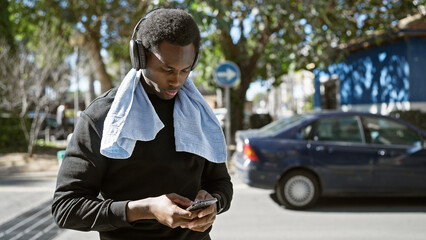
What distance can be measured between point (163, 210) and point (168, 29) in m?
0.58

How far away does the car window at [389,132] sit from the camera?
6547 millimetres

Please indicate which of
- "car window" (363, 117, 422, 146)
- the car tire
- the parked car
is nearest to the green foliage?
the parked car

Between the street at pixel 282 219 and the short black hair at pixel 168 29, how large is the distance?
4.00 metres

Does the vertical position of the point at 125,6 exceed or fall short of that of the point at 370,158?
it exceeds it

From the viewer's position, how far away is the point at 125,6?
1593 cm

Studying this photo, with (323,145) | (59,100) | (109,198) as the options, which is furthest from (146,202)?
(59,100)

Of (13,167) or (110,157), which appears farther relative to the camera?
(13,167)

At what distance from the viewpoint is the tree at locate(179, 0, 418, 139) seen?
9.95 metres

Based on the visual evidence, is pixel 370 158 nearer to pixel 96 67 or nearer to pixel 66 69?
pixel 66 69

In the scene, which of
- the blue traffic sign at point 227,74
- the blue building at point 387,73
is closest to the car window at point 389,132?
the blue traffic sign at point 227,74


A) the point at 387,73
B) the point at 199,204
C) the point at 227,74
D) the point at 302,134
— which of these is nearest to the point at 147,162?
the point at 199,204

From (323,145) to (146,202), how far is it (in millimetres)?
5414

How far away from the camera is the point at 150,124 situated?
57.7 inches

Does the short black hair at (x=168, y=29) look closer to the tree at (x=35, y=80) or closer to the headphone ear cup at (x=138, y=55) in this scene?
the headphone ear cup at (x=138, y=55)
